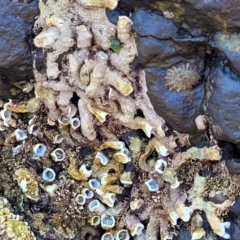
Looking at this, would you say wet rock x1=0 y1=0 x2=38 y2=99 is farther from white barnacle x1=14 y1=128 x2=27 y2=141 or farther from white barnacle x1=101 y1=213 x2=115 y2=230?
white barnacle x1=101 y1=213 x2=115 y2=230

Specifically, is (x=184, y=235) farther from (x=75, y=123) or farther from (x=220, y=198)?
(x=75, y=123)

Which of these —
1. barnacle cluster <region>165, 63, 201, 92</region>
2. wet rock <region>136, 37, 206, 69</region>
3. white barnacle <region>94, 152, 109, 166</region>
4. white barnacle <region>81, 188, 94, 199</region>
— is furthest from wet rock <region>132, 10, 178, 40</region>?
white barnacle <region>81, 188, 94, 199</region>

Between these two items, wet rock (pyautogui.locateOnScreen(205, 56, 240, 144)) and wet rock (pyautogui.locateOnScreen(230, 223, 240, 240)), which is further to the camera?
wet rock (pyautogui.locateOnScreen(230, 223, 240, 240))

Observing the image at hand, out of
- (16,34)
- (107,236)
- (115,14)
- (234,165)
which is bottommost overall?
(107,236)

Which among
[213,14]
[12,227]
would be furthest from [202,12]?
[12,227]

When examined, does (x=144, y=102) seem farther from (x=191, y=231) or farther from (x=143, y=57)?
(x=191, y=231)

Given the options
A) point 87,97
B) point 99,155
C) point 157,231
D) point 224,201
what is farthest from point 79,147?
point 224,201
